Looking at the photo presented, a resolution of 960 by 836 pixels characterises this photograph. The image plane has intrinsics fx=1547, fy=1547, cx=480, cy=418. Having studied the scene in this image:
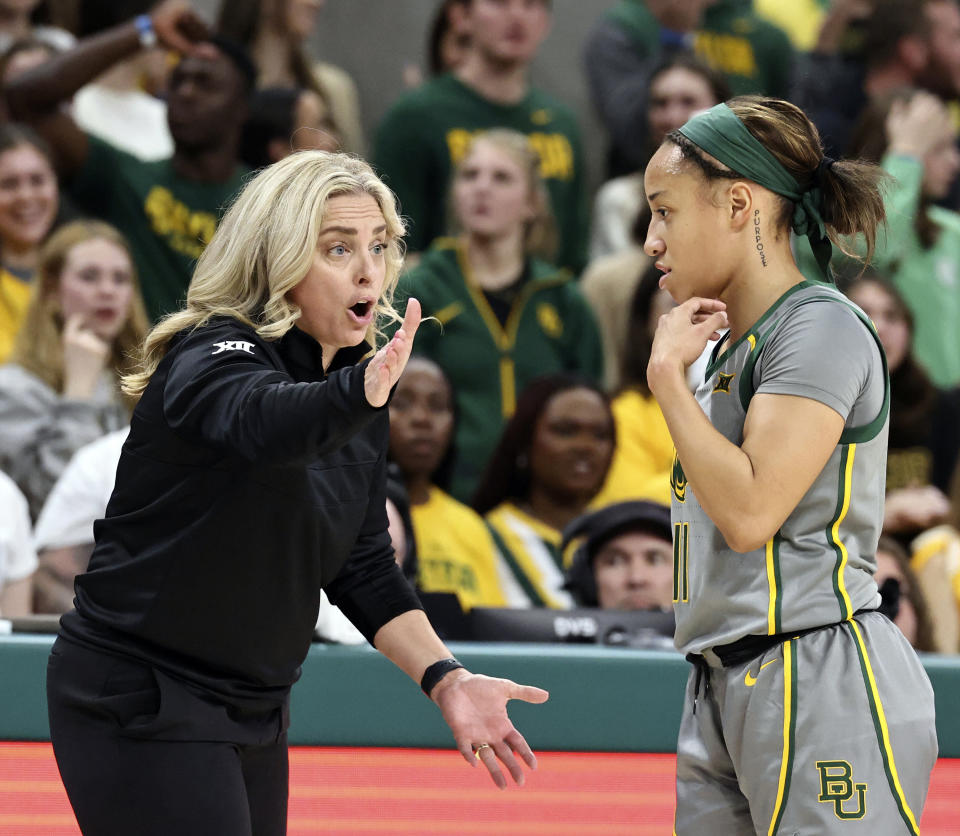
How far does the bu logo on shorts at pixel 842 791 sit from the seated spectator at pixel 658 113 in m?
4.30

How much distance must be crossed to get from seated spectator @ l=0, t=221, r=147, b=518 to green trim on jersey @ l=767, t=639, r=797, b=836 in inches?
120

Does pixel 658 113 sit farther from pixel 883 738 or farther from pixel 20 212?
pixel 883 738

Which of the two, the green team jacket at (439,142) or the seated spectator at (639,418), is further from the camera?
the green team jacket at (439,142)

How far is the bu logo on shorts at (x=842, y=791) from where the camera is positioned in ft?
7.18

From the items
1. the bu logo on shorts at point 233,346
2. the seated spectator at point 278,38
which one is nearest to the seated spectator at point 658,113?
the seated spectator at point 278,38

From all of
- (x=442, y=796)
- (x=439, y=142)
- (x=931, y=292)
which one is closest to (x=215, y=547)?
(x=442, y=796)

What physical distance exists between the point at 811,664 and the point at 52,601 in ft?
9.36

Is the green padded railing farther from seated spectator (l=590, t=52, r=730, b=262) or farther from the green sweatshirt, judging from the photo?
the green sweatshirt

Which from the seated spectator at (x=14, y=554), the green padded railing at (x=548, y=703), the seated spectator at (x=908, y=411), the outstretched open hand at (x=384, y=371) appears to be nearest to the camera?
the outstretched open hand at (x=384, y=371)

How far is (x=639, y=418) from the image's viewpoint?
18.8 feet

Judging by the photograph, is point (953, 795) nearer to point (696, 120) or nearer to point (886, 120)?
point (696, 120)

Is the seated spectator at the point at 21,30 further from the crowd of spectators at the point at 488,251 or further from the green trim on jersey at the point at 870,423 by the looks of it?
the green trim on jersey at the point at 870,423

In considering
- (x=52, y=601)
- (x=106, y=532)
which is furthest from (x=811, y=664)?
(x=52, y=601)

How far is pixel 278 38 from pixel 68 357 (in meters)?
2.23
